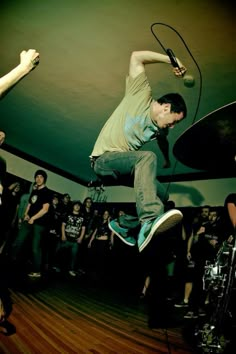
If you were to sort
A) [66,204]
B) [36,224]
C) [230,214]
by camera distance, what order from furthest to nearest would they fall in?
[66,204] → [36,224] → [230,214]

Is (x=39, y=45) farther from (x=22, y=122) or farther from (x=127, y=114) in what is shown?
(x=22, y=122)

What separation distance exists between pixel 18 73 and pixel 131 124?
967 mm

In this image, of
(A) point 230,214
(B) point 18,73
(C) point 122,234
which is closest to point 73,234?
(C) point 122,234

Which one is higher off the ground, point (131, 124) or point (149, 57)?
point (149, 57)

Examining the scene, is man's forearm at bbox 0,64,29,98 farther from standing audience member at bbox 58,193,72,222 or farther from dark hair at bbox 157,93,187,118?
standing audience member at bbox 58,193,72,222

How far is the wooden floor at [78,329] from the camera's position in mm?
1946

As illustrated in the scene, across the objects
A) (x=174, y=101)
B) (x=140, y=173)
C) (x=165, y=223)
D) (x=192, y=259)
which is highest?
(x=174, y=101)

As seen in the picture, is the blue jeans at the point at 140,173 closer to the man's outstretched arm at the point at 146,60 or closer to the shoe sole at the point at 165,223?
the shoe sole at the point at 165,223

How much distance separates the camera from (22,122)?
297 inches

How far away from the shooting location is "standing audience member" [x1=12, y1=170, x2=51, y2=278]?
471 centimetres

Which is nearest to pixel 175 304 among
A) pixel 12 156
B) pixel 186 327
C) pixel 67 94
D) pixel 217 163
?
pixel 186 327

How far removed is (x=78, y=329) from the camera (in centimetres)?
243

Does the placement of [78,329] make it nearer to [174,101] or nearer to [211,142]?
[211,142]

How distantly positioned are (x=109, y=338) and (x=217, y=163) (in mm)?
1841
